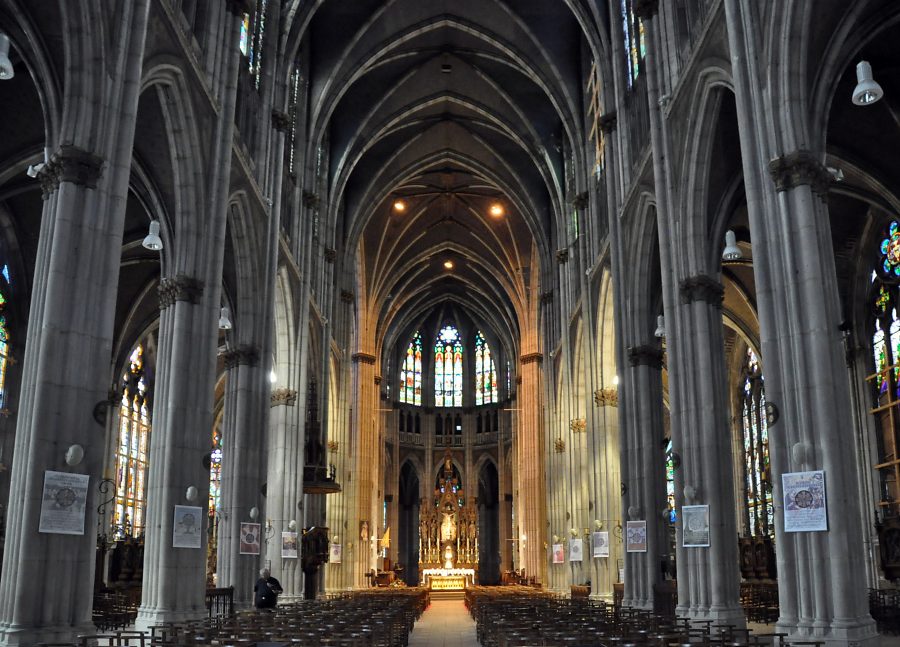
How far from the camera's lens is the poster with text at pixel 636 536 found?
24.8 metres

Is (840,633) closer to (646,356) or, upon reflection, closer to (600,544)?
(646,356)

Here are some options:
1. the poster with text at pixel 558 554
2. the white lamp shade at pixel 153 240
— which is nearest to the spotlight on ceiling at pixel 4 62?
the white lamp shade at pixel 153 240

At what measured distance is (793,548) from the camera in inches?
535

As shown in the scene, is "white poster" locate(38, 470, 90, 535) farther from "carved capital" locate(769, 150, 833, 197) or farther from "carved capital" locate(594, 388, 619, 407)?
"carved capital" locate(594, 388, 619, 407)

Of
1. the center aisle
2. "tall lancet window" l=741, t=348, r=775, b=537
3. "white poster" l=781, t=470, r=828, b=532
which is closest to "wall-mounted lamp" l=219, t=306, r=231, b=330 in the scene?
the center aisle

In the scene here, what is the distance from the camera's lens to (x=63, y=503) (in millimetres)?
12992

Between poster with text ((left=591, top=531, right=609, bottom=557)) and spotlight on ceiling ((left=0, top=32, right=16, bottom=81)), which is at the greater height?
spotlight on ceiling ((left=0, top=32, right=16, bottom=81))

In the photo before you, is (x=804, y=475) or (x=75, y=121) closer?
(x=804, y=475)

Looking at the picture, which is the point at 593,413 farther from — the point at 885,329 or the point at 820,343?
the point at 820,343

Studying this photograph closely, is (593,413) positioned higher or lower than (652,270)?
lower

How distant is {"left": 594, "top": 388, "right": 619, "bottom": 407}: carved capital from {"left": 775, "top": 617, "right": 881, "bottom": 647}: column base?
19.0 metres

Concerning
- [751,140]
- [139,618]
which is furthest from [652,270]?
[139,618]

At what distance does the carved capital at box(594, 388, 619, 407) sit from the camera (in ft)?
105

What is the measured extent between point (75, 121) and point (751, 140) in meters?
11.4
